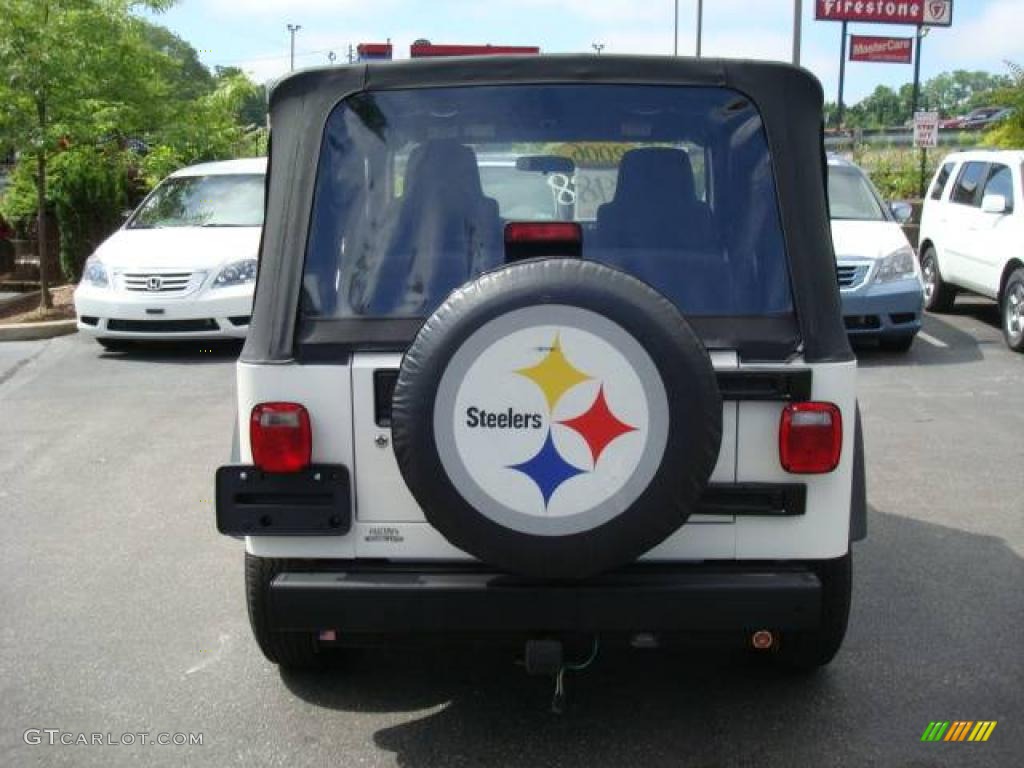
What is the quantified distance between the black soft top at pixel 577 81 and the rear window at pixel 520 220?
0.13 feet

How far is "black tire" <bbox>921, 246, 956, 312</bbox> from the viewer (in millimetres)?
13195

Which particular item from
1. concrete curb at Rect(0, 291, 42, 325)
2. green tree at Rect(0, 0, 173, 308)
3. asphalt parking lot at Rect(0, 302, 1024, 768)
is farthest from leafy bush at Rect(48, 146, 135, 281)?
asphalt parking lot at Rect(0, 302, 1024, 768)

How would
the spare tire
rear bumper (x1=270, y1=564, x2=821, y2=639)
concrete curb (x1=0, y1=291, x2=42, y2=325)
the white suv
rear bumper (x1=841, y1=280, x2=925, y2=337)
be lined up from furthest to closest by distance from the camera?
1. concrete curb (x1=0, y1=291, x2=42, y2=325)
2. the white suv
3. rear bumper (x1=841, y1=280, x2=925, y2=337)
4. rear bumper (x1=270, y1=564, x2=821, y2=639)
5. the spare tire

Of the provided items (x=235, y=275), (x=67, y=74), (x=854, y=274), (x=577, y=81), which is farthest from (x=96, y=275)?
(x=577, y=81)

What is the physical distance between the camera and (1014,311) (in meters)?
10.9

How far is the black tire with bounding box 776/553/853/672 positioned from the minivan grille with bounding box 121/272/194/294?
25.6ft

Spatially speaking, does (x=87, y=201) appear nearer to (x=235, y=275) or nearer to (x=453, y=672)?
(x=235, y=275)

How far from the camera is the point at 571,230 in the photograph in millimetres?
3465

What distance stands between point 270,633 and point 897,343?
8.34m

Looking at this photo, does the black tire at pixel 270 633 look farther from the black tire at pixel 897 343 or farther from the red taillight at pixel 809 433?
the black tire at pixel 897 343

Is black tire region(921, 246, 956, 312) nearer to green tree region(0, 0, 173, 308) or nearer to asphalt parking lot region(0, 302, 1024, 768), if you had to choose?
asphalt parking lot region(0, 302, 1024, 768)

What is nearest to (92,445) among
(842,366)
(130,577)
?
(130,577)

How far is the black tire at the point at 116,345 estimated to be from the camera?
11282 mm

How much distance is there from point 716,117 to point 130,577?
3.28 metres
